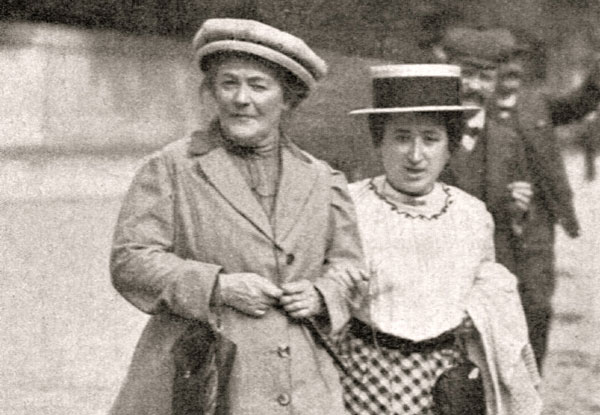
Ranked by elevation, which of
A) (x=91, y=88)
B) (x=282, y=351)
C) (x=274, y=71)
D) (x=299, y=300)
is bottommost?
(x=282, y=351)

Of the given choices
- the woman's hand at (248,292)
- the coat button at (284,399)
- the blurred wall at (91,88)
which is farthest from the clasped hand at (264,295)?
the blurred wall at (91,88)

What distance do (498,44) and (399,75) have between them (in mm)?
1556

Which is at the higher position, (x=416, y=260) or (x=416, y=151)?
(x=416, y=151)

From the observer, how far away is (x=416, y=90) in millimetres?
4203

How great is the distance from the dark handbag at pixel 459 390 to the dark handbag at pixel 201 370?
2.33ft

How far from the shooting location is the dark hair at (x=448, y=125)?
4207mm

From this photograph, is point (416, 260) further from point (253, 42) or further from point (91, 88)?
point (91, 88)

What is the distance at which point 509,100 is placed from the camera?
18.2 ft

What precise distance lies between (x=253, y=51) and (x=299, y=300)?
73 centimetres

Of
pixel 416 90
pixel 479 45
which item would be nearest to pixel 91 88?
pixel 479 45

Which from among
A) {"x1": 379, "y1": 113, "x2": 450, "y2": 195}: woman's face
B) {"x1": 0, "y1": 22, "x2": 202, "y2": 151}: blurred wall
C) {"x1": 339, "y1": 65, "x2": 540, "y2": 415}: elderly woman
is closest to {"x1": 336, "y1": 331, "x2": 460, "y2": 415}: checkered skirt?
{"x1": 339, "y1": 65, "x2": 540, "y2": 415}: elderly woman

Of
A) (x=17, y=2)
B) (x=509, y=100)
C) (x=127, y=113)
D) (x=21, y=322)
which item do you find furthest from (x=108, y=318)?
(x=509, y=100)

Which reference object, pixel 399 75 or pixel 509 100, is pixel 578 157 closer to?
pixel 509 100

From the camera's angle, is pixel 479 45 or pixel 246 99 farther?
pixel 479 45
